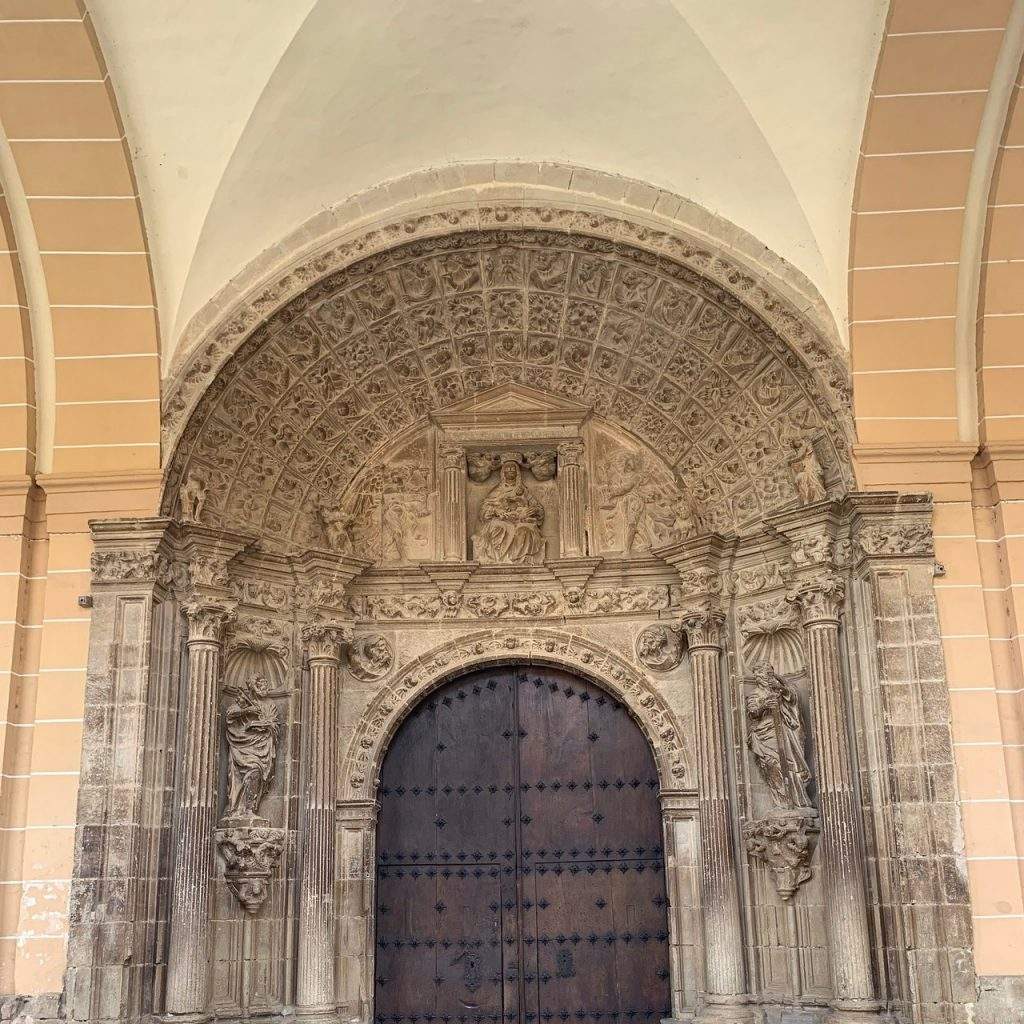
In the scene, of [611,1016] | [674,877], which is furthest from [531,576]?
[611,1016]

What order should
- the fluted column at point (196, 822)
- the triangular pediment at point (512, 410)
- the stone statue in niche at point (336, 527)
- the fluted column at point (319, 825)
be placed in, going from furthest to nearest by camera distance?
the triangular pediment at point (512, 410) → the stone statue in niche at point (336, 527) → the fluted column at point (319, 825) → the fluted column at point (196, 822)

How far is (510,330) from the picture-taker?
9828 mm

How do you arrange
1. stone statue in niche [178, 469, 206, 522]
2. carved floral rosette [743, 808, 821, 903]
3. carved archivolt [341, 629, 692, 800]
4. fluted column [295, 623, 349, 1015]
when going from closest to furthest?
1. carved floral rosette [743, 808, 821, 903]
2. fluted column [295, 623, 349, 1015]
3. stone statue in niche [178, 469, 206, 522]
4. carved archivolt [341, 629, 692, 800]

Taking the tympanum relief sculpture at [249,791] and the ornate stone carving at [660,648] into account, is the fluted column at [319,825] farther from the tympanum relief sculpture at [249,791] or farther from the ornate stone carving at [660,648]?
the ornate stone carving at [660,648]

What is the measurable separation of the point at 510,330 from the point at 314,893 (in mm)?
4073

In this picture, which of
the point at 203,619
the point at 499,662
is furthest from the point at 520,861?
the point at 203,619

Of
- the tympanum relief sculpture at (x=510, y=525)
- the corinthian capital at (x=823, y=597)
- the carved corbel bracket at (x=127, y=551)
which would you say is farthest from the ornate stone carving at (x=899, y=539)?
the carved corbel bracket at (x=127, y=551)

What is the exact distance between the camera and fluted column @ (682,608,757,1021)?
8.57m

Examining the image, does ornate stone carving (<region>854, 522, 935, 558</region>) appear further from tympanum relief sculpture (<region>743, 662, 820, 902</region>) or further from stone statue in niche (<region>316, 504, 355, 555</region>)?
stone statue in niche (<region>316, 504, 355, 555</region>)

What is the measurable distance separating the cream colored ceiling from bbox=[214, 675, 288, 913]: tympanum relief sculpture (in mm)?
2334

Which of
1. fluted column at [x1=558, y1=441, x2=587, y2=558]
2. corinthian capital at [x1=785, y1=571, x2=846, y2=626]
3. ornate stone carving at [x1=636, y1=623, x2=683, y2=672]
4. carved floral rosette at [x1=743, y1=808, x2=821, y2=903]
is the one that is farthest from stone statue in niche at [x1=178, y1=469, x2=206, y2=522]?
carved floral rosette at [x1=743, y1=808, x2=821, y2=903]

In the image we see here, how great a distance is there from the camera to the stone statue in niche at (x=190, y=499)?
8828 millimetres

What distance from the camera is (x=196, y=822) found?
8367 mm

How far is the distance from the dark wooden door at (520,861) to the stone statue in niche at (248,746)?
3.04 feet
